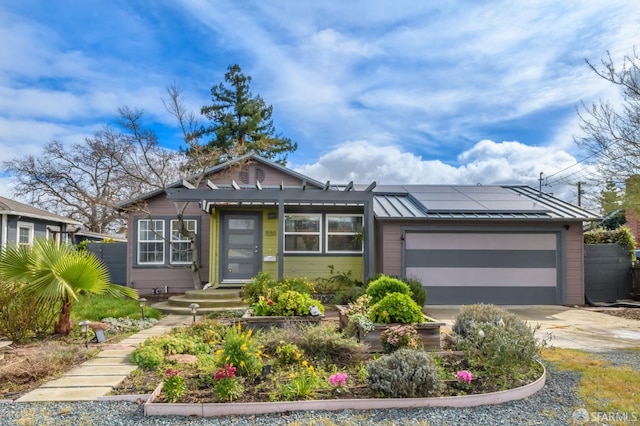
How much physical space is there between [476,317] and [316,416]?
2951mm

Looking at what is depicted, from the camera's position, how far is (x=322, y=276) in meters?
11.4

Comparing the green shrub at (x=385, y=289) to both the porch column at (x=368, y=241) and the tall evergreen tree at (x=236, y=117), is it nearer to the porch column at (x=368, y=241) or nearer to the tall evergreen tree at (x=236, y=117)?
the porch column at (x=368, y=241)

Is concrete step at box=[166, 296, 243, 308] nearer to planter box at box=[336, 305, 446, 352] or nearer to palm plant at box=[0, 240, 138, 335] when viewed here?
palm plant at box=[0, 240, 138, 335]

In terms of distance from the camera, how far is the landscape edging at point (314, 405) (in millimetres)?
3389

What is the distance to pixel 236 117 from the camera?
26.1 metres

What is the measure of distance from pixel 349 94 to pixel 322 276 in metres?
5.33

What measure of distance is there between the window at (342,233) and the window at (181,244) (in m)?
4.01

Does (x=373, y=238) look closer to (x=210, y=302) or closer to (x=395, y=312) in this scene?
(x=210, y=302)

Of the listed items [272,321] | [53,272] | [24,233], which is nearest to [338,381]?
[272,321]

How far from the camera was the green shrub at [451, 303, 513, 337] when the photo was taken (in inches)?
204

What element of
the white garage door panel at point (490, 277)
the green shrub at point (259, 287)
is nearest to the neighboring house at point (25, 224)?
the green shrub at point (259, 287)

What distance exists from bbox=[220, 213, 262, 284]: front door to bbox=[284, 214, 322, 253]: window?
2.72ft

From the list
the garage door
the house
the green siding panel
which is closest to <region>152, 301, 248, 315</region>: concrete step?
the house

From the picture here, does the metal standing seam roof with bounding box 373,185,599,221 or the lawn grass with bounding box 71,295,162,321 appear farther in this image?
the metal standing seam roof with bounding box 373,185,599,221
